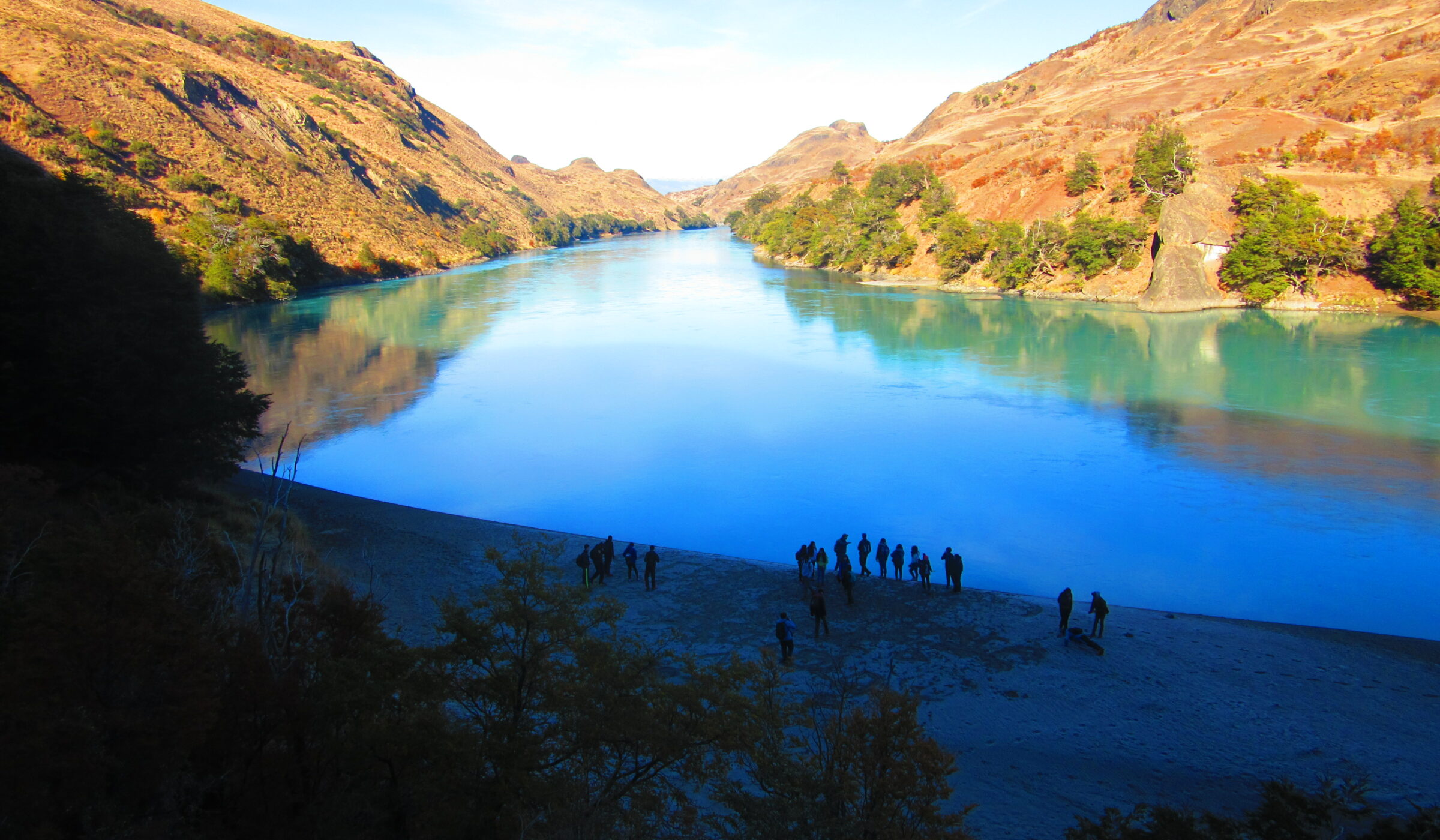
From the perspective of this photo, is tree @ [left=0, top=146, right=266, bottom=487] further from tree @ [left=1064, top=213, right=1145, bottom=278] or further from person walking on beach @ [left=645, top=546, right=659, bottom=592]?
tree @ [left=1064, top=213, right=1145, bottom=278]

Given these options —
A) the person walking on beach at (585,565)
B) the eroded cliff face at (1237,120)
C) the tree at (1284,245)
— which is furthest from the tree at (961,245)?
the person walking on beach at (585,565)

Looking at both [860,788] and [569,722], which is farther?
[569,722]

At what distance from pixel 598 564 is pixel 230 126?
77827 mm

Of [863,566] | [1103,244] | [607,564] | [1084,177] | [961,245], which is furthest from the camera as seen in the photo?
[961,245]

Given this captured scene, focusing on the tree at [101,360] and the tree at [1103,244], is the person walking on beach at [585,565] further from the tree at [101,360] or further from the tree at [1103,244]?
the tree at [1103,244]

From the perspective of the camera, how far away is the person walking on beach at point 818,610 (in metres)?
11.1

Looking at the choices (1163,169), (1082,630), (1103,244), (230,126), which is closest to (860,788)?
(1082,630)

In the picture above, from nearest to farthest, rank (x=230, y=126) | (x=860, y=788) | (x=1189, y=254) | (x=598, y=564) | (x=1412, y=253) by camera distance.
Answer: (x=860, y=788) < (x=598, y=564) < (x=1412, y=253) < (x=1189, y=254) < (x=230, y=126)

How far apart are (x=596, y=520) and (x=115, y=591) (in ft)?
43.1

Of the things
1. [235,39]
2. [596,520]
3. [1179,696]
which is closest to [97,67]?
[235,39]

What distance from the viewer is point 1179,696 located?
960 centimetres

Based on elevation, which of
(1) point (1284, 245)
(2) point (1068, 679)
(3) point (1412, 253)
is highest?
(1) point (1284, 245)

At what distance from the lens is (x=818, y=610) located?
11109 millimetres

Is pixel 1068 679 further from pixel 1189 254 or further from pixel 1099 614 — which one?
pixel 1189 254
